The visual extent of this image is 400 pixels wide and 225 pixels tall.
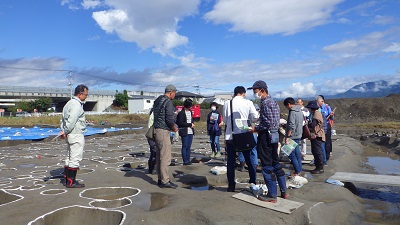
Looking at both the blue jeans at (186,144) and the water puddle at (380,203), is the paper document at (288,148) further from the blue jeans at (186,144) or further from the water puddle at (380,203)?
the blue jeans at (186,144)

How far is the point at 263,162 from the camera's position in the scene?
519cm

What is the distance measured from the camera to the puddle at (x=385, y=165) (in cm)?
1020

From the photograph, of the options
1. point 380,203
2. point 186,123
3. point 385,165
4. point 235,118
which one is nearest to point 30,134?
point 186,123

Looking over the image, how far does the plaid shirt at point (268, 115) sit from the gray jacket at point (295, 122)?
1.61 m

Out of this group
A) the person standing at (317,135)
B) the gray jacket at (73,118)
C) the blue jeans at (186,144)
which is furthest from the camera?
the blue jeans at (186,144)

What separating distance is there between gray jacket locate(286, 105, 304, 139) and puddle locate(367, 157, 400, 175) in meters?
4.16

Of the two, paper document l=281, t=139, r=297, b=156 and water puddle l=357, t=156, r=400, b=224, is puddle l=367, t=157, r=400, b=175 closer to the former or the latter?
water puddle l=357, t=156, r=400, b=224

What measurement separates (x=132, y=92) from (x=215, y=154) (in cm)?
8987

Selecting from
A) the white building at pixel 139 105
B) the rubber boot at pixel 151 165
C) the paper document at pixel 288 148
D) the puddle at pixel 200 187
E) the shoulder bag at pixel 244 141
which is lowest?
the puddle at pixel 200 187

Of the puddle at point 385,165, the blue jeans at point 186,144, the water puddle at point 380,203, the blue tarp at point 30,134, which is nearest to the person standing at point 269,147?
the water puddle at point 380,203

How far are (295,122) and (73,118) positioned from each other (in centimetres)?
467

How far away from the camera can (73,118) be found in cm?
625

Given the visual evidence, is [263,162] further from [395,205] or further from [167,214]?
[395,205]

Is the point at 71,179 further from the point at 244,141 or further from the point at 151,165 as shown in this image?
the point at 244,141
